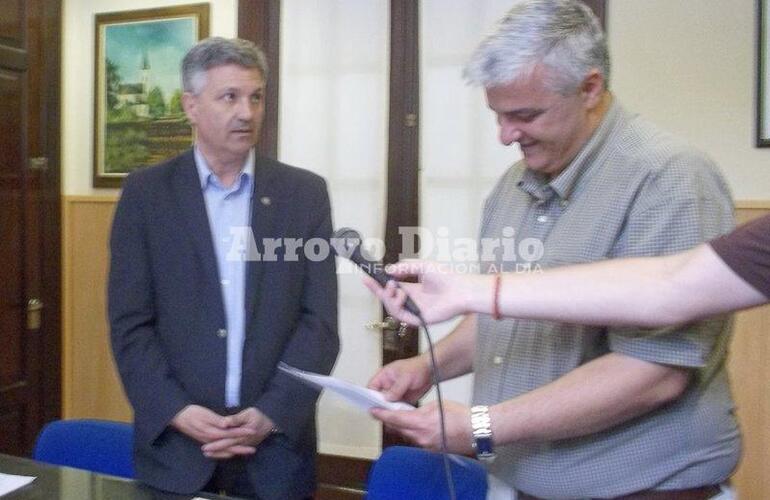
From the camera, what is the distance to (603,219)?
126 centimetres

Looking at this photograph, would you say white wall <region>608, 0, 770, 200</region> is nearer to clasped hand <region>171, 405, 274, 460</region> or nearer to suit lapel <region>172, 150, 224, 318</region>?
suit lapel <region>172, 150, 224, 318</region>

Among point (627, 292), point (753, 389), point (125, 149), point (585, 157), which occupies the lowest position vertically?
point (753, 389)

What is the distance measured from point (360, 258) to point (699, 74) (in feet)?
6.97

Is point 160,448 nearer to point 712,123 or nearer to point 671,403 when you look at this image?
point 671,403

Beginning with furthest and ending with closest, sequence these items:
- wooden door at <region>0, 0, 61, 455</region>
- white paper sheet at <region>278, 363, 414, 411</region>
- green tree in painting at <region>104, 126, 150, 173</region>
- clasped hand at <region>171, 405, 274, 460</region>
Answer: green tree in painting at <region>104, 126, 150, 173</region>, wooden door at <region>0, 0, 61, 455</region>, clasped hand at <region>171, 405, 274, 460</region>, white paper sheet at <region>278, 363, 414, 411</region>

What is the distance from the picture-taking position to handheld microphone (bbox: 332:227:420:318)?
125cm

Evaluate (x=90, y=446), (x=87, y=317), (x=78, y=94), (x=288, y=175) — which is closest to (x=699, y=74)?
(x=288, y=175)

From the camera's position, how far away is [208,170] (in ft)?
6.85

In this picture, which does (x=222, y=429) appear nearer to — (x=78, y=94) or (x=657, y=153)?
(x=657, y=153)

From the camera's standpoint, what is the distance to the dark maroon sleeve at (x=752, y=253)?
97 centimetres

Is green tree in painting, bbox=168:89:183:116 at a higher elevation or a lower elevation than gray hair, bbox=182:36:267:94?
higher

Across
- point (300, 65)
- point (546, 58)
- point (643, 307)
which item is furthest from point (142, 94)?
point (643, 307)

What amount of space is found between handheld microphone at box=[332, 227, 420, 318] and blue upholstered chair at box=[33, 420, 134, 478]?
3.11ft

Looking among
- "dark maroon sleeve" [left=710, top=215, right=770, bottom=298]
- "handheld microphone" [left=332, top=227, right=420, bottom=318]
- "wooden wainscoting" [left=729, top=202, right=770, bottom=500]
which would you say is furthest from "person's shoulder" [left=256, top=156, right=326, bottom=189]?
"wooden wainscoting" [left=729, top=202, right=770, bottom=500]
